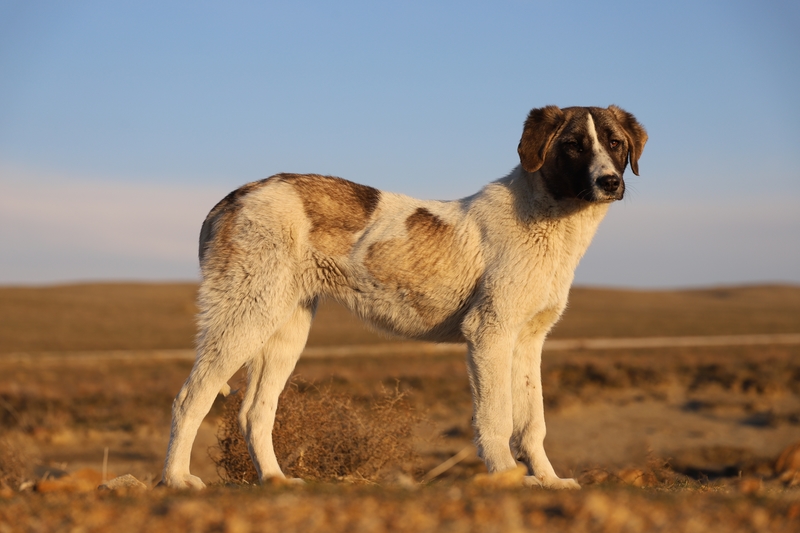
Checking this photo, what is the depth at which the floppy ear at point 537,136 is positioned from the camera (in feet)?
21.4

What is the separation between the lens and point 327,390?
8.02 m

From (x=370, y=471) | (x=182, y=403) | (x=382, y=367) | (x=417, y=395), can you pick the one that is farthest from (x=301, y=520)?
(x=382, y=367)

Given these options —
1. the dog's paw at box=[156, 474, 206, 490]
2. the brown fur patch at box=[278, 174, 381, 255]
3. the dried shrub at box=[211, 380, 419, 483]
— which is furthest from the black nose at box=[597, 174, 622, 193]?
the dog's paw at box=[156, 474, 206, 490]

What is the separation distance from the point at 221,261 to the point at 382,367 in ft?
71.4

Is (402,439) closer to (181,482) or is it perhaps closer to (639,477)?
(639,477)

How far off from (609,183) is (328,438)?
353 cm

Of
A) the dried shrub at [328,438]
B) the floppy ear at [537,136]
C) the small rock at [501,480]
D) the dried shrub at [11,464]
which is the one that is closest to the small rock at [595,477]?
the dried shrub at [328,438]

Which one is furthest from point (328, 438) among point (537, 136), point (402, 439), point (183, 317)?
point (183, 317)

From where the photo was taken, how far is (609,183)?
20.0 feet

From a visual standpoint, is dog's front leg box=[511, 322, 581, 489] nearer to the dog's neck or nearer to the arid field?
the arid field

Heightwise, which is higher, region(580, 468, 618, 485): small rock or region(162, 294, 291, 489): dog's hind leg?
region(162, 294, 291, 489): dog's hind leg

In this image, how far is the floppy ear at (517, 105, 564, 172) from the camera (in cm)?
653

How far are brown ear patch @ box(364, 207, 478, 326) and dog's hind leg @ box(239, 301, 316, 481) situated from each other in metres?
0.85

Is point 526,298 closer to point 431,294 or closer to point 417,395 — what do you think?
point 431,294
